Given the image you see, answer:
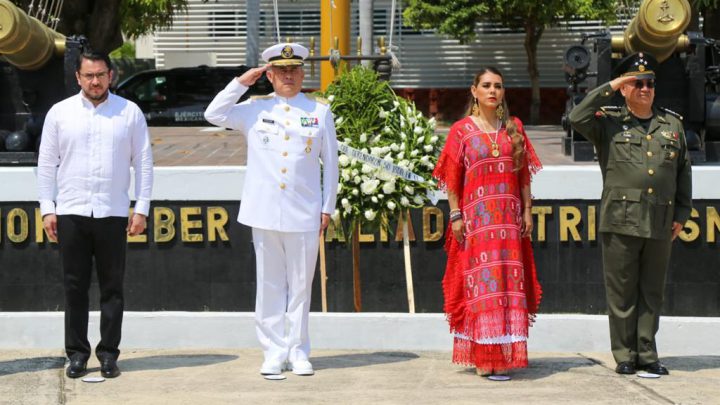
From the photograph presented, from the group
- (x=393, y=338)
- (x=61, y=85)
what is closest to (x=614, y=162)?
(x=393, y=338)

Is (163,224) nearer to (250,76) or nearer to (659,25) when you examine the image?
(250,76)

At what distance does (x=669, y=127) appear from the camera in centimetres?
800

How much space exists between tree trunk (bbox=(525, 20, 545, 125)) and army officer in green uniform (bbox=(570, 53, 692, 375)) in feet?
78.4

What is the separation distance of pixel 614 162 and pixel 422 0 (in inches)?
932

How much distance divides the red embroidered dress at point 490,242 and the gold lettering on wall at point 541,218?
202 cm

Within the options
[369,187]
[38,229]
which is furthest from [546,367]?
[38,229]

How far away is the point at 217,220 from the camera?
10.0 m

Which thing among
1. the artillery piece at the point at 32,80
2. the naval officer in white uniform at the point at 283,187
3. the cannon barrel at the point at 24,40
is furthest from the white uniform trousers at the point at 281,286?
the artillery piece at the point at 32,80

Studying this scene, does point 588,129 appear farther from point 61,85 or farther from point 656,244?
point 61,85

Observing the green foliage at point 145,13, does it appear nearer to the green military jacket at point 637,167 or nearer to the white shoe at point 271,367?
the white shoe at point 271,367

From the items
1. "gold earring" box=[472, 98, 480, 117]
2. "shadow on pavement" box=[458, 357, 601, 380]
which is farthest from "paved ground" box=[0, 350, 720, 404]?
"gold earring" box=[472, 98, 480, 117]

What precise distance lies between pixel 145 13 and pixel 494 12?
7803 mm

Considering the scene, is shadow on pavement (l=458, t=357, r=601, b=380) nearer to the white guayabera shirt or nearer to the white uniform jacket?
the white uniform jacket

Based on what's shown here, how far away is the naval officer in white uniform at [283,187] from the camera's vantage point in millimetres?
7875
